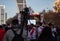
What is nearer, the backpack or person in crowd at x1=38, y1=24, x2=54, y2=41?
the backpack

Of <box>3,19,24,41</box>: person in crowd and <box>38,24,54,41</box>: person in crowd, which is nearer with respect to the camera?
<box>3,19,24,41</box>: person in crowd

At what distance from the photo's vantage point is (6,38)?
9.27 metres

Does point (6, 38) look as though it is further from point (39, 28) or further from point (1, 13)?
point (1, 13)

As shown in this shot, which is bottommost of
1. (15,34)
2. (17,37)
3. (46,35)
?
(46,35)

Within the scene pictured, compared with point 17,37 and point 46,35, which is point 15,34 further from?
point 46,35

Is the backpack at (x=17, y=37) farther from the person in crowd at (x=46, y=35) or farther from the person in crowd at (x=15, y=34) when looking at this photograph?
the person in crowd at (x=46, y=35)

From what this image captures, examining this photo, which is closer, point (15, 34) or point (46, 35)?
point (15, 34)

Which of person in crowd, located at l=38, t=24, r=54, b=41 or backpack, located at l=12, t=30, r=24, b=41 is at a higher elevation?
backpack, located at l=12, t=30, r=24, b=41

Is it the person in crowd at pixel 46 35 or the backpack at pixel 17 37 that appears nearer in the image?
the backpack at pixel 17 37

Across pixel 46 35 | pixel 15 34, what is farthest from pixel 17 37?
pixel 46 35

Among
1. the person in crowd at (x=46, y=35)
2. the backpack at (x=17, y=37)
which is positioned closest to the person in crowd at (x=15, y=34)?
the backpack at (x=17, y=37)

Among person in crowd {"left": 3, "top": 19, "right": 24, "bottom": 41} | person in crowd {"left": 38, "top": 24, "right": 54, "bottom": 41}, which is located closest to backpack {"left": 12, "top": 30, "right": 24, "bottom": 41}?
person in crowd {"left": 3, "top": 19, "right": 24, "bottom": 41}

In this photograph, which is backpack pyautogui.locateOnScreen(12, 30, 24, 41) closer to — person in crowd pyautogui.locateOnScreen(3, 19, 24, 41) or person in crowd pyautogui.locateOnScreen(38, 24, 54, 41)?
person in crowd pyautogui.locateOnScreen(3, 19, 24, 41)

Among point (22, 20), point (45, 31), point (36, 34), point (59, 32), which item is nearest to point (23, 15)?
point (22, 20)
